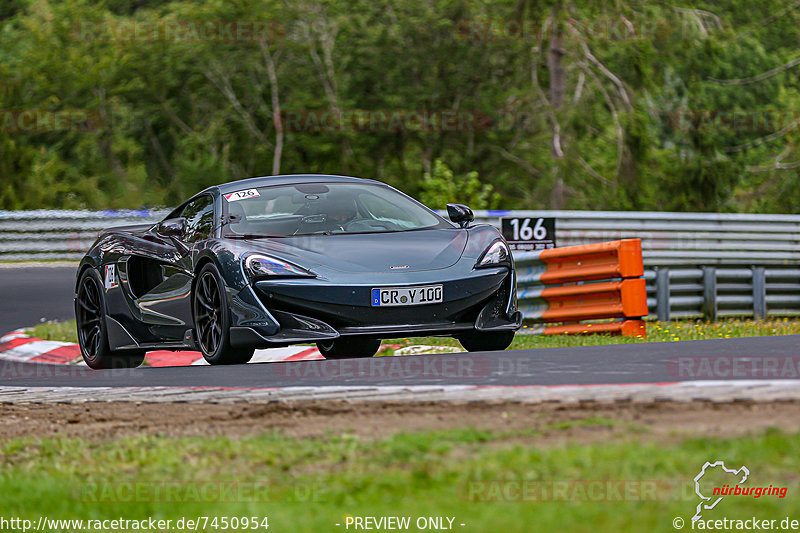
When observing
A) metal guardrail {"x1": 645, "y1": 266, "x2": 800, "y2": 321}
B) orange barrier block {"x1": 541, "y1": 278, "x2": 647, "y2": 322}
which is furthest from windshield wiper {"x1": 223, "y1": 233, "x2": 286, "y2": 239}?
metal guardrail {"x1": 645, "y1": 266, "x2": 800, "y2": 321}

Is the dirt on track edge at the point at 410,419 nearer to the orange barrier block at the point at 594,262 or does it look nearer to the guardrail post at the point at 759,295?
the orange barrier block at the point at 594,262

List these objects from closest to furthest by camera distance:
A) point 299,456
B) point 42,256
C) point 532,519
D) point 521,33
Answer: point 532,519
point 299,456
point 42,256
point 521,33

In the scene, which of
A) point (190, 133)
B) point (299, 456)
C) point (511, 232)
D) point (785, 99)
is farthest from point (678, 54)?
point (299, 456)

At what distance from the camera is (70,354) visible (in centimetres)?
1259

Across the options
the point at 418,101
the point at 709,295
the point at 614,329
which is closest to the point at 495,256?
the point at 614,329

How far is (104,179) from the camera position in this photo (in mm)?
37875

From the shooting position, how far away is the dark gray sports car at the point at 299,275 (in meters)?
8.38

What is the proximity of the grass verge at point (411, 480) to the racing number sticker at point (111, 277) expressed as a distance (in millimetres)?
4428

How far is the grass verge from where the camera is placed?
400 centimetres

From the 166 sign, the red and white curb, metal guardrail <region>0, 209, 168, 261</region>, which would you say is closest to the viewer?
the red and white curb

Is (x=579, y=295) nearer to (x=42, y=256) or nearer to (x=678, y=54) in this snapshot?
(x=42, y=256)

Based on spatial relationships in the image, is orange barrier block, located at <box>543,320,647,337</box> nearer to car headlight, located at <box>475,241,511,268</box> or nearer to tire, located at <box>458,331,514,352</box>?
tire, located at <box>458,331,514,352</box>

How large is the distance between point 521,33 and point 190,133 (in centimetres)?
1171

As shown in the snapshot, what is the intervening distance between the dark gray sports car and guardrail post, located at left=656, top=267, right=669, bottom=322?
5698mm
